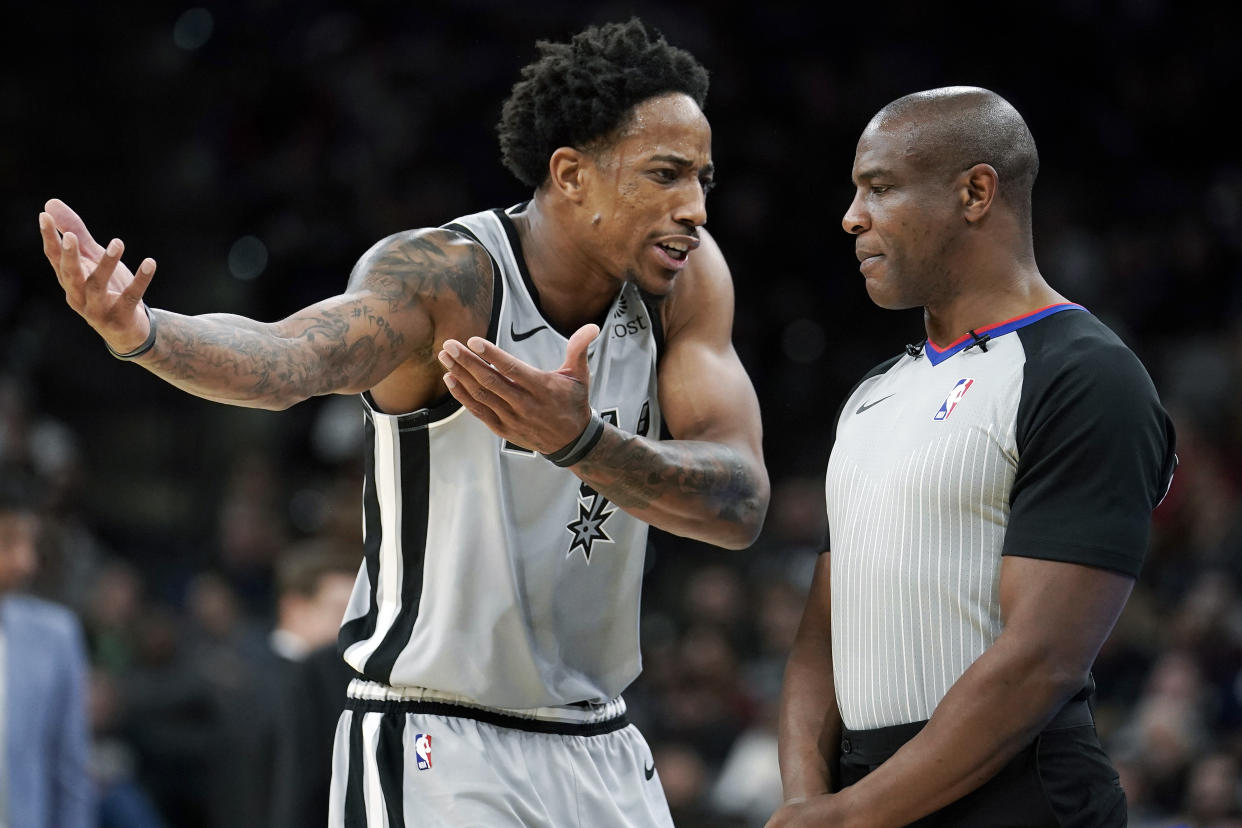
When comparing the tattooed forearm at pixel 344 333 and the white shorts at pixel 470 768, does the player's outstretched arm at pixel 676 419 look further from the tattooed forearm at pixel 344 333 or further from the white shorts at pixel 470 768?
the white shorts at pixel 470 768

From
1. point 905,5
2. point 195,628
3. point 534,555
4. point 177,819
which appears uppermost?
point 905,5

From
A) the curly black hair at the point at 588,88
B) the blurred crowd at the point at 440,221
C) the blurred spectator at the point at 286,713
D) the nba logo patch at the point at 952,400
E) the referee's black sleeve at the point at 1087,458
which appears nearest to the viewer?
the referee's black sleeve at the point at 1087,458

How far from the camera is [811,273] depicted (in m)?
11.4

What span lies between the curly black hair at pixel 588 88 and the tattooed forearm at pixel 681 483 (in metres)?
0.88

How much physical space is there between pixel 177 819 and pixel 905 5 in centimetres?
837

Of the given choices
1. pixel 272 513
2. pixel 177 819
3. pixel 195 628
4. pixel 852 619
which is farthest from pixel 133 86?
pixel 852 619

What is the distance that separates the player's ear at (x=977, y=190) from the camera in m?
3.09

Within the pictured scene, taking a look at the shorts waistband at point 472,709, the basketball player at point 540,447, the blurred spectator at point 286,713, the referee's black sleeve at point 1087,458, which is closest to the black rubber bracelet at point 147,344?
the basketball player at point 540,447

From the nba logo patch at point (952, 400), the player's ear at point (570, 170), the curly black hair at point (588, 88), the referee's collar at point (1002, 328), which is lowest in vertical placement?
the nba logo patch at point (952, 400)

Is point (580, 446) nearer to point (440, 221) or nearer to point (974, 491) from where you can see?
point (974, 491)

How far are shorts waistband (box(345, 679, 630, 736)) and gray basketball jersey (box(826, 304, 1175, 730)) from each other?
0.81 meters

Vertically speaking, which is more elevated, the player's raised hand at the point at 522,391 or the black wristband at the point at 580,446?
the player's raised hand at the point at 522,391

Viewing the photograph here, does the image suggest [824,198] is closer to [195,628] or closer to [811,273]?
[811,273]

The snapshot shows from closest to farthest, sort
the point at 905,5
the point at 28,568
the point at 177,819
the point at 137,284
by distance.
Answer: the point at 137,284 → the point at 28,568 → the point at 177,819 → the point at 905,5
